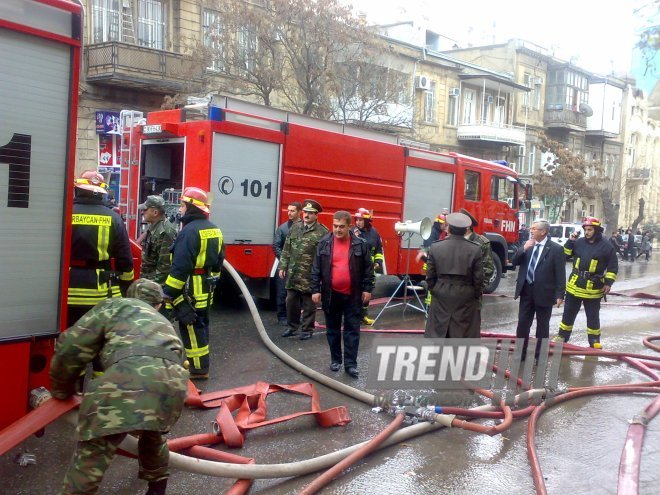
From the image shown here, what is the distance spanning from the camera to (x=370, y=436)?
4.86 meters

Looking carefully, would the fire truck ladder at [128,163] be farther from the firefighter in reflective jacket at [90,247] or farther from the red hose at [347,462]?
the red hose at [347,462]

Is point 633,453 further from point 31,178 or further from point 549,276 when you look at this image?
point 31,178

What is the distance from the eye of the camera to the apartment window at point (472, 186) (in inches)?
504

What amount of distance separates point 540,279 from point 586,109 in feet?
125

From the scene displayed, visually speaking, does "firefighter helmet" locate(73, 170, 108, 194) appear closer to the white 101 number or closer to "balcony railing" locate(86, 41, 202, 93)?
the white 101 number

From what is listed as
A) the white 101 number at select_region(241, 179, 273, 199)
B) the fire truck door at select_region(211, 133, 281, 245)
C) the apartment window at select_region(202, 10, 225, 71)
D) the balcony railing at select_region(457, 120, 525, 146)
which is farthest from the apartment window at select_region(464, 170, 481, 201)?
the balcony railing at select_region(457, 120, 525, 146)

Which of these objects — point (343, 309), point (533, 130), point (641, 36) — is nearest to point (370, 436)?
point (343, 309)

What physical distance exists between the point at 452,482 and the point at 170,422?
2015 mm

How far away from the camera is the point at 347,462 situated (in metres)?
4.03

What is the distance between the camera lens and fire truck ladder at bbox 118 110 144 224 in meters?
9.25

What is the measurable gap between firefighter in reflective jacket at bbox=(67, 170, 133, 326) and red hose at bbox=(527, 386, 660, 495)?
323cm

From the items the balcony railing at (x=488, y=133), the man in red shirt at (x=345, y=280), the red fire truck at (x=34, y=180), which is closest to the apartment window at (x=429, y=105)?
the balcony railing at (x=488, y=133)

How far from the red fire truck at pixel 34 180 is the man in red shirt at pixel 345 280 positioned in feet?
9.85

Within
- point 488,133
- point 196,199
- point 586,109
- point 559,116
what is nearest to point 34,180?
point 196,199
